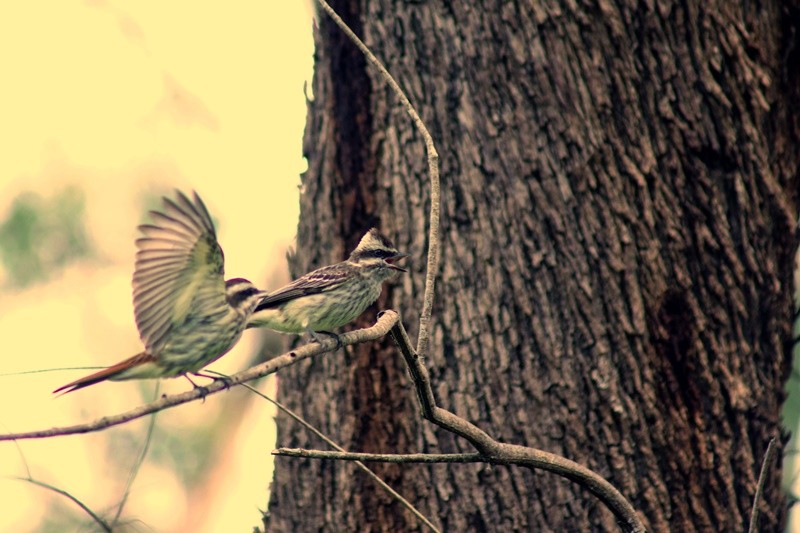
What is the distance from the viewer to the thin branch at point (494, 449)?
2.37 meters

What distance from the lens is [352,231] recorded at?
470 cm

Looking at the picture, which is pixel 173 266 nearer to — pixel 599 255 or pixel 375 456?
pixel 375 456

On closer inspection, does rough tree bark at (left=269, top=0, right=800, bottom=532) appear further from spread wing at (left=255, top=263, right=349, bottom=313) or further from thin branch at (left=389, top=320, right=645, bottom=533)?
thin branch at (left=389, top=320, right=645, bottom=533)

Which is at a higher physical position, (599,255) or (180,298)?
(599,255)

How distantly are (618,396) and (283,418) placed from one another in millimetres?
1831

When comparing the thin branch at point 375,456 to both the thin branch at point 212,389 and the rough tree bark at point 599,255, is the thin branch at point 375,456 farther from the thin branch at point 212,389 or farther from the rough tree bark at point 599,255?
the rough tree bark at point 599,255

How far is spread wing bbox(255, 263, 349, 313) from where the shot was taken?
3.45m

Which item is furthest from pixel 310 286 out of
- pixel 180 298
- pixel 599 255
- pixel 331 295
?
pixel 599 255

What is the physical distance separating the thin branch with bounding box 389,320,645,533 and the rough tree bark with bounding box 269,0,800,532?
1225 millimetres

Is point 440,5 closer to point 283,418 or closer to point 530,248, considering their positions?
point 530,248

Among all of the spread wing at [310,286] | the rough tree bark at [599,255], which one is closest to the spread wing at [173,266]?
the spread wing at [310,286]

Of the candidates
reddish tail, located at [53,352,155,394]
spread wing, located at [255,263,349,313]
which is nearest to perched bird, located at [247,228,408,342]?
spread wing, located at [255,263,349,313]

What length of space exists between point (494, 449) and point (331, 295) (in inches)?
44.4

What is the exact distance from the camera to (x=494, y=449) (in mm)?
2535
